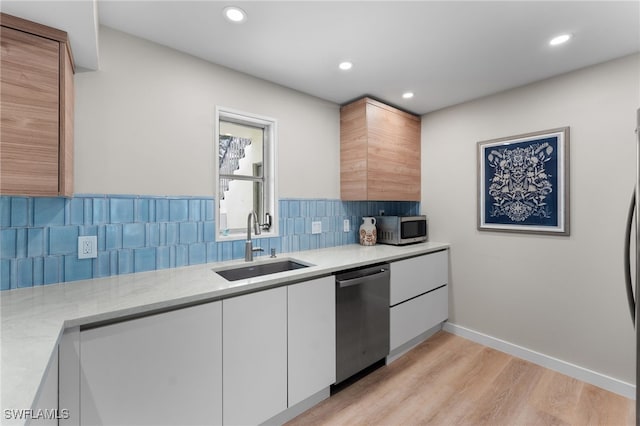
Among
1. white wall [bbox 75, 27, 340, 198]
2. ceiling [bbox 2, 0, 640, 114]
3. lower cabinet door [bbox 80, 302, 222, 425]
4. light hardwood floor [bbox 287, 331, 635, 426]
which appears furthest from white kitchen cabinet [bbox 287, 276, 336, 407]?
ceiling [bbox 2, 0, 640, 114]

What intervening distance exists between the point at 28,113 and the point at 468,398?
295 cm

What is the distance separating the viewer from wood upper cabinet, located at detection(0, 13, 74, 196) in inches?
45.4

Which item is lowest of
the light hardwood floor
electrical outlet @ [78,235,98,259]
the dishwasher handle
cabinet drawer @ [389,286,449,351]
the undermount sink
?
the light hardwood floor

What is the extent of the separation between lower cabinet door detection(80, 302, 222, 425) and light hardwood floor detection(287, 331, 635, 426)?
711 mm

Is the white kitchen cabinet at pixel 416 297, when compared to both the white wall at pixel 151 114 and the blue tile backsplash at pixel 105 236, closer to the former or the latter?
the blue tile backsplash at pixel 105 236

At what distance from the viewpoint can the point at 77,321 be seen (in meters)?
1.04

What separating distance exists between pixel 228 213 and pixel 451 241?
2264 mm

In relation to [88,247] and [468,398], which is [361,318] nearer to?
[468,398]

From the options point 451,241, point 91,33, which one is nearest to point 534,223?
point 451,241

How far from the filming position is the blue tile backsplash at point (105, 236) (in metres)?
1.38

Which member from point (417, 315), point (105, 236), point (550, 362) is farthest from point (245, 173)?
point (550, 362)

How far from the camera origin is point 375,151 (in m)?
2.65

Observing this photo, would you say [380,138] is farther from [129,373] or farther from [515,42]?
[129,373]

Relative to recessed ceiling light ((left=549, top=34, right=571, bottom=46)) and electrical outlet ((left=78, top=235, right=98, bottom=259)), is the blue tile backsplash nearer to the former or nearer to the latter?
electrical outlet ((left=78, top=235, right=98, bottom=259))
